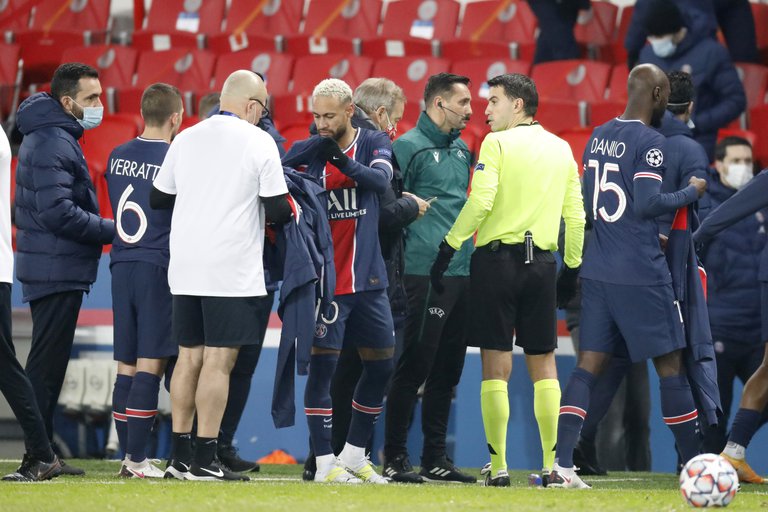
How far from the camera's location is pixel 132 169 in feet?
21.1

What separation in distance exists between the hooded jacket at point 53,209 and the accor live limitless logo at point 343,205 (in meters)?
1.17

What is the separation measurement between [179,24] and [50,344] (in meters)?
7.91

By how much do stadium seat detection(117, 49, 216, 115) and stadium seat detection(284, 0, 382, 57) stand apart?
95cm

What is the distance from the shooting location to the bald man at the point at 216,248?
18.7 ft

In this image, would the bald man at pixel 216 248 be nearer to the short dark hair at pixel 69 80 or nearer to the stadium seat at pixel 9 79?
Answer: the short dark hair at pixel 69 80

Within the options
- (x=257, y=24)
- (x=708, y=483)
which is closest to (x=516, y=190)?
(x=708, y=483)

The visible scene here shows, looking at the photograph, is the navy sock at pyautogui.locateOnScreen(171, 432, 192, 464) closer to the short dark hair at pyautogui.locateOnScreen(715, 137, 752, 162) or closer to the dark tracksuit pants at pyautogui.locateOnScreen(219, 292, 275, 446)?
the dark tracksuit pants at pyautogui.locateOnScreen(219, 292, 275, 446)

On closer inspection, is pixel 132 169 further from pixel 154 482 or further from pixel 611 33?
pixel 611 33

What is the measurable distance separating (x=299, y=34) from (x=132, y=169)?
7071mm

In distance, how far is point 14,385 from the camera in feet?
19.0

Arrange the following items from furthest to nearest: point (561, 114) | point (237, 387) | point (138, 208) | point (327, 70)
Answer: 1. point (327, 70)
2. point (561, 114)
3. point (237, 387)
4. point (138, 208)

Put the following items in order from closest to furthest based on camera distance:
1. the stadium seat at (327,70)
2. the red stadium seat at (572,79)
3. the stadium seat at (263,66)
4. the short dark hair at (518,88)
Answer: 1. the short dark hair at (518,88)
2. the red stadium seat at (572,79)
3. the stadium seat at (327,70)
4. the stadium seat at (263,66)

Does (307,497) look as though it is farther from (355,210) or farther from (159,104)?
(159,104)

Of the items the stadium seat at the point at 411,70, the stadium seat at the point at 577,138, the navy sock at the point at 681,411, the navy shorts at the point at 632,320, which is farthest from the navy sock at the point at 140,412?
the stadium seat at the point at 411,70
